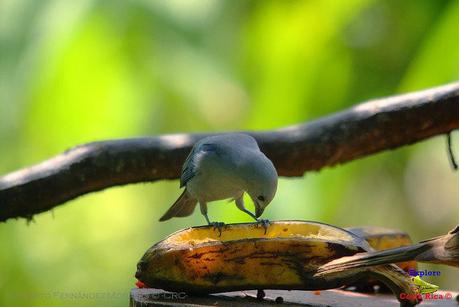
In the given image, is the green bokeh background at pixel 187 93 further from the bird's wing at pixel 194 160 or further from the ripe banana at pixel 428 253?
the ripe banana at pixel 428 253

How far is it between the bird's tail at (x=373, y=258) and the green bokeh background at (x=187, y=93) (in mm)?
5255

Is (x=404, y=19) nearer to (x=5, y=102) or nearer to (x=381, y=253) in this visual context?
(x=5, y=102)

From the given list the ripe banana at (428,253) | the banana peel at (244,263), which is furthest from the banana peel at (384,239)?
the ripe banana at (428,253)

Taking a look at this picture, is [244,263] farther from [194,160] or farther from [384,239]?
[384,239]

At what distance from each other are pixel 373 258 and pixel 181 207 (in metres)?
1.79

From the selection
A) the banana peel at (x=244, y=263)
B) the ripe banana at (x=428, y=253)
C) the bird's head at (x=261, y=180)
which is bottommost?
the banana peel at (x=244, y=263)

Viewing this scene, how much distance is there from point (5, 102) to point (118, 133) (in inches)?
66.9

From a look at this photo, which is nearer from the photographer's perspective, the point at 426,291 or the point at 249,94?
the point at 426,291

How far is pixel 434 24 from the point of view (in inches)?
387

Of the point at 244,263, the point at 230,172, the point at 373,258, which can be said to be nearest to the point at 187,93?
the point at 230,172

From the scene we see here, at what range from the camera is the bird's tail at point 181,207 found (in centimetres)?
465

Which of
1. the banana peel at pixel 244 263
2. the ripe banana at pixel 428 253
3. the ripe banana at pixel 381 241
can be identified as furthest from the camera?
the ripe banana at pixel 381 241

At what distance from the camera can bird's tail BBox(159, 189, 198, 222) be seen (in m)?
4.65

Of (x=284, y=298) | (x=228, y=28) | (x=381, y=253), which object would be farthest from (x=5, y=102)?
(x=381, y=253)
